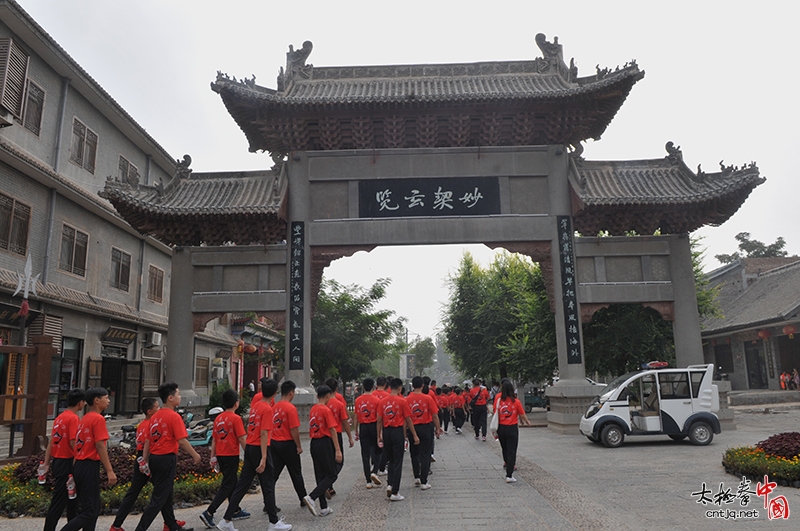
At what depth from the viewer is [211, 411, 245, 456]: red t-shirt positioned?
653cm

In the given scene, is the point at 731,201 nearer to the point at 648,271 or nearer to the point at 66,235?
the point at 648,271

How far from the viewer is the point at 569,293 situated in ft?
47.5

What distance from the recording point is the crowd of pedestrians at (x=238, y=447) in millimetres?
5586

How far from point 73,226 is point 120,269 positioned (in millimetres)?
3279

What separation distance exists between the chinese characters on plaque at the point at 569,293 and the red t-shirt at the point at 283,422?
30.5 ft

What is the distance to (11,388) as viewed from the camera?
14055mm

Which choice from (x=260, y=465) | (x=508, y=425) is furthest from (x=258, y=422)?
(x=508, y=425)

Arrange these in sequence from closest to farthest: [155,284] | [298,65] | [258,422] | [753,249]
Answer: [258,422]
[298,65]
[155,284]
[753,249]

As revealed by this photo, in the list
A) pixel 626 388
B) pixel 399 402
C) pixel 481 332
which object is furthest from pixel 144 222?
pixel 481 332

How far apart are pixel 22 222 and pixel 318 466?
12251 millimetres

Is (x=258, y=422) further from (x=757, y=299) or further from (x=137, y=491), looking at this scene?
(x=757, y=299)

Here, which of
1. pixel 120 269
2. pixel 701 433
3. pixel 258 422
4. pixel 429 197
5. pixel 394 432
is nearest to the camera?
pixel 258 422

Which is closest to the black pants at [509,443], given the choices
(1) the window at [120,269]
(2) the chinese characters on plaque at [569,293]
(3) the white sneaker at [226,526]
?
(3) the white sneaker at [226,526]

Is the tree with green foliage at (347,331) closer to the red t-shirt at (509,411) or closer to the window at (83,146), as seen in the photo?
the window at (83,146)
